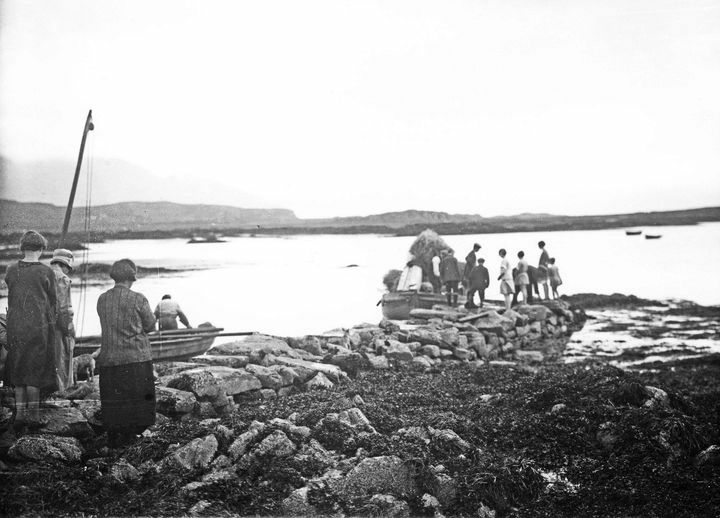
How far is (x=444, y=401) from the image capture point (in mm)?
4832

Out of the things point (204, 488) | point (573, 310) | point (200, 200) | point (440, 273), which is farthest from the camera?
point (573, 310)

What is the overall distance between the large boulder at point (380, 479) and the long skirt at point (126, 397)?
1579mm

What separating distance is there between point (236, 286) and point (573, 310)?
284 inches

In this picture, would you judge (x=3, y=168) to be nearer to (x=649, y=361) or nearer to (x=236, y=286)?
(x=236, y=286)

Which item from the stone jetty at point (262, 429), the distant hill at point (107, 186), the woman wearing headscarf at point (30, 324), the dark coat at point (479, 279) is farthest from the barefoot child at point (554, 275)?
the woman wearing headscarf at point (30, 324)

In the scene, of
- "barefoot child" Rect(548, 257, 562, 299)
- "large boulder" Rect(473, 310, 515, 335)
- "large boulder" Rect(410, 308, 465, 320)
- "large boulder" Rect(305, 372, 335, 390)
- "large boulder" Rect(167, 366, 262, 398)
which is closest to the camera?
"large boulder" Rect(167, 366, 262, 398)

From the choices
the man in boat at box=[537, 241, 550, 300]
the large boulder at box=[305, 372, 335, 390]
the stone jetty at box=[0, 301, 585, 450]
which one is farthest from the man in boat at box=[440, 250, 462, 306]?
the large boulder at box=[305, 372, 335, 390]

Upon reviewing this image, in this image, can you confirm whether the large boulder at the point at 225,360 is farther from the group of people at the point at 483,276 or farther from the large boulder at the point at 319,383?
the group of people at the point at 483,276

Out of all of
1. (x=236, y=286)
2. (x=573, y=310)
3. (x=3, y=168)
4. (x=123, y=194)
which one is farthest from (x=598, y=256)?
(x=3, y=168)

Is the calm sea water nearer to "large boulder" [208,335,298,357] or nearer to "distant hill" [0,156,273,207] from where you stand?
"large boulder" [208,335,298,357]

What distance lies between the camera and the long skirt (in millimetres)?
3855

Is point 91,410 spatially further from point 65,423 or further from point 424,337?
point 424,337

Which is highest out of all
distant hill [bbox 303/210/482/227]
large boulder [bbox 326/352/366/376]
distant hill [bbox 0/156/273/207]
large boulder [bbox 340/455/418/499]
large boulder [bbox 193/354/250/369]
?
distant hill [bbox 0/156/273/207]

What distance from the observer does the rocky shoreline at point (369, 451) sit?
346 cm
